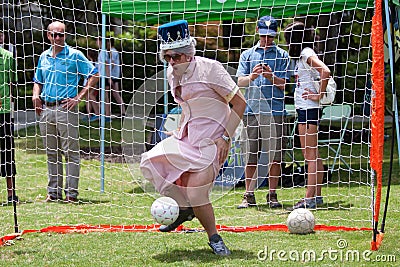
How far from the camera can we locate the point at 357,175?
358 inches

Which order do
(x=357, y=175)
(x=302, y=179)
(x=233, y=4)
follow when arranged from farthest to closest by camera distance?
(x=357, y=175)
(x=302, y=179)
(x=233, y=4)

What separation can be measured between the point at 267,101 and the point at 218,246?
2508 mm

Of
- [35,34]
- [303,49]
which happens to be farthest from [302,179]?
[35,34]

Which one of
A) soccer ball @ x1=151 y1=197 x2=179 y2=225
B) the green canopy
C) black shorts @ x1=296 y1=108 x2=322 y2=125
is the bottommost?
soccer ball @ x1=151 y1=197 x2=179 y2=225

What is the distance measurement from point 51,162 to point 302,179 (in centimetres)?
293

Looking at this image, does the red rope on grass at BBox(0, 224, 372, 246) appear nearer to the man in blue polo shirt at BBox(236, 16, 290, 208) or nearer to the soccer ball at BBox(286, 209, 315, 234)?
the soccer ball at BBox(286, 209, 315, 234)

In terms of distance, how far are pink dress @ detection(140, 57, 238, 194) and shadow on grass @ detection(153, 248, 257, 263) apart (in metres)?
0.52

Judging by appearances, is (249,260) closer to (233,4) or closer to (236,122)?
(236,122)

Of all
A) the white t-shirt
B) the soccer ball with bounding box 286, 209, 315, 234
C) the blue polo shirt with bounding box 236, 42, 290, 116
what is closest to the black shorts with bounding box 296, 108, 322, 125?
the white t-shirt

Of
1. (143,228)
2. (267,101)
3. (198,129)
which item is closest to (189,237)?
(143,228)

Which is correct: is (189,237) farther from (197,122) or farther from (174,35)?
(174,35)

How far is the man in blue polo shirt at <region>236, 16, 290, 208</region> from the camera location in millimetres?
7121

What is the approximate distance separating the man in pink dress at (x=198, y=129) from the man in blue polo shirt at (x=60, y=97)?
106 inches

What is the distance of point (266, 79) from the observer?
7.18 metres
